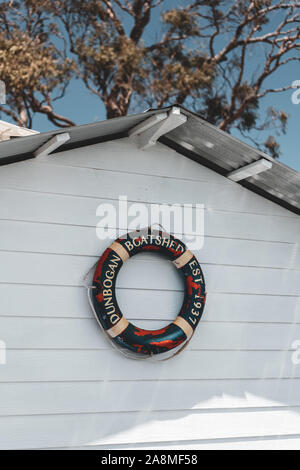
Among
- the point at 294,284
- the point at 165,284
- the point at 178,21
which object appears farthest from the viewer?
the point at 178,21

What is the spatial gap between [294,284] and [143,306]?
93 cm

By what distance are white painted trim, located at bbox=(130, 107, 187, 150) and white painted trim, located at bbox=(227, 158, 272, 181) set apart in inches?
17.9

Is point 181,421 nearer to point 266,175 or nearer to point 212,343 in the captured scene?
point 212,343

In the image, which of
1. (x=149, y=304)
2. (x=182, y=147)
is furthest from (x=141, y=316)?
(x=182, y=147)

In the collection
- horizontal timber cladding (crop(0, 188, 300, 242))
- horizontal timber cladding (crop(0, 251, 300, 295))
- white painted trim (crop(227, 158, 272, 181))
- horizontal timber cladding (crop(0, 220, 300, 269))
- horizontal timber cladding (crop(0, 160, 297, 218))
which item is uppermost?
white painted trim (crop(227, 158, 272, 181))

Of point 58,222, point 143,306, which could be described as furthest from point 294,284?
point 58,222

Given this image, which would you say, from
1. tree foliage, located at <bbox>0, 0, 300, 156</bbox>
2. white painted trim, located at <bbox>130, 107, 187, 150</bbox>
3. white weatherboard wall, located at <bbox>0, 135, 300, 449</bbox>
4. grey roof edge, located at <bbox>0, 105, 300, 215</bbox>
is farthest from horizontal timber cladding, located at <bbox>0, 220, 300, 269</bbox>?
tree foliage, located at <bbox>0, 0, 300, 156</bbox>

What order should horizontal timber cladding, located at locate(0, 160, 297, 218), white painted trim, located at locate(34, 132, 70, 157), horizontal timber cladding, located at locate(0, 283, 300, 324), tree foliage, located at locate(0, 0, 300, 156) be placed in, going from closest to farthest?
white painted trim, located at locate(34, 132, 70, 157), horizontal timber cladding, located at locate(0, 283, 300, 324), horizontal timber cladding, located at locate(0, 160, 297, 218), tree foliage, located at locate(0, 0, 300, 156)

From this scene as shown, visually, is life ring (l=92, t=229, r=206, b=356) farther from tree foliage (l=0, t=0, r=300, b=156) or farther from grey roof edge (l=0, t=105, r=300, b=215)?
tree foliage (l=0, t=0, r=300, b=156)

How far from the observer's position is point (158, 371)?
2834 mm

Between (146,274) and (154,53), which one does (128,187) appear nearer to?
(146,274)

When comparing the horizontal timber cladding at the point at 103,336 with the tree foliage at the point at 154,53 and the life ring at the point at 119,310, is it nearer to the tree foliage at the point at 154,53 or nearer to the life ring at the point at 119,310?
the life ring at the point at 119,310

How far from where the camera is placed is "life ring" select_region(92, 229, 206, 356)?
268cm

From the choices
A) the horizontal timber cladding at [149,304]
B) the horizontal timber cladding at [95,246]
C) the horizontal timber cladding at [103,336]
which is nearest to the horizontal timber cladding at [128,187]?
the horizontal timber cladding at [95,246]
